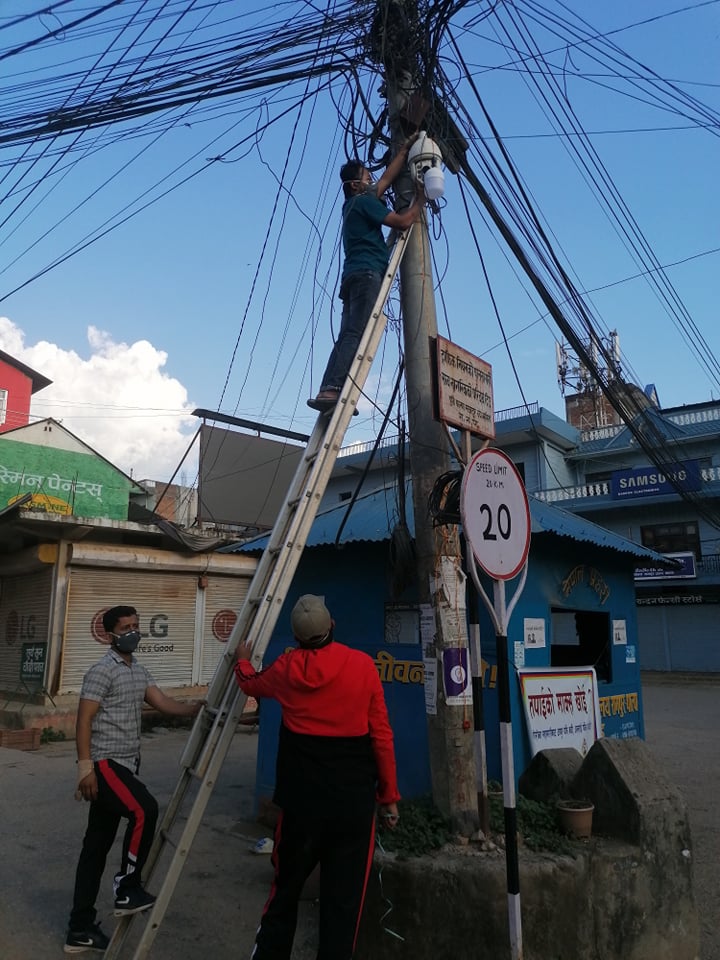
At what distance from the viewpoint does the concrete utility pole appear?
14.0 ft

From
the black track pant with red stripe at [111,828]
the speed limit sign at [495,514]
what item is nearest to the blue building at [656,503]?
the speed limit sign at [495,514]

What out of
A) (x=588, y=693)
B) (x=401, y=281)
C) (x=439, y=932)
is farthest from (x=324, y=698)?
(x=588, y=693)

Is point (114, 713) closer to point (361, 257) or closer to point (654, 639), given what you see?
point (361, 257)

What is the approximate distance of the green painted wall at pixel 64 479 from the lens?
22.4 meters

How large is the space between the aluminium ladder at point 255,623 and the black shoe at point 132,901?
0.08 m

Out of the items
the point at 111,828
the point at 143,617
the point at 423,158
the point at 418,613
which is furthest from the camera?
the point at 143,617

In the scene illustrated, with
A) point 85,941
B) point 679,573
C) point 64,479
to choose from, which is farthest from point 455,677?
point 679,573

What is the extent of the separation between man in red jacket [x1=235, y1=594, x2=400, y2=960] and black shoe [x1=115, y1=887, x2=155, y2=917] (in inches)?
30.7

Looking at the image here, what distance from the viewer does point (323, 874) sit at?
3.25m

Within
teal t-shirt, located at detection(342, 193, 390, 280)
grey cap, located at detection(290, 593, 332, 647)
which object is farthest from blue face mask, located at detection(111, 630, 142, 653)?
teal t-shirt, located at detection(342, 193, 390, 280)

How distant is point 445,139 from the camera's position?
6.27m

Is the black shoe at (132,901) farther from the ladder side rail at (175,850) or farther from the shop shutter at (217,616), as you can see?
the shop shutter at (217,616)

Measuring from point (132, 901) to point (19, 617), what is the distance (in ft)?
36.9

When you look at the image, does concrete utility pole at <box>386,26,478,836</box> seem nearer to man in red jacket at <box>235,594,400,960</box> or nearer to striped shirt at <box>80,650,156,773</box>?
man in red jacket at <box>235,594,400,960</box>
